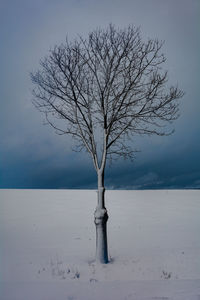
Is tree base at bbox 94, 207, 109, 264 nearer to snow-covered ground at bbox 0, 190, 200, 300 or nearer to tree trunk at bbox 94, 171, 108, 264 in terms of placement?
tree trunk at bbox 94, 171, 108, 264

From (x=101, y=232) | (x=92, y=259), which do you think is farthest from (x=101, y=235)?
(x=92, y=259)

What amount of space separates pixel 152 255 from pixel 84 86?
24.7 ft

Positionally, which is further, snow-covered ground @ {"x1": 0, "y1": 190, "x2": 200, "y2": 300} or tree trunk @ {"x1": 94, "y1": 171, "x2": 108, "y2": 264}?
tree trunk @ {"x1": 94, "y1": 171, "x2": 108, "y2": 264}

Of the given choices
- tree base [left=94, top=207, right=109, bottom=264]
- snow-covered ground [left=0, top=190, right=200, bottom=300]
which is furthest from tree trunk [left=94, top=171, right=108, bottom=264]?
snow-covered ground [left=0, top=190, right=200, bottom=300]

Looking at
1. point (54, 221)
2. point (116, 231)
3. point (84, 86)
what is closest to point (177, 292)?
point (84, 86)

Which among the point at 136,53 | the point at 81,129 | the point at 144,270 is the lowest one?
the point at 144,270

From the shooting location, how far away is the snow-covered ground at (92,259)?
738 centimetres

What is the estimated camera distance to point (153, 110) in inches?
440

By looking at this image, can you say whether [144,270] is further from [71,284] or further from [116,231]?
[116,231]

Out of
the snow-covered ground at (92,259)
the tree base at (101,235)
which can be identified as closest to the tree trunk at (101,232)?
the tree base at (101,235)

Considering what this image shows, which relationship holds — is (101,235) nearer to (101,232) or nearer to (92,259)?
Answer: (101,232)

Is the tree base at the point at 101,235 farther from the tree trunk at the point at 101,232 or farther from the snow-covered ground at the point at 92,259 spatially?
the snow-covered ground at the point at 92,259

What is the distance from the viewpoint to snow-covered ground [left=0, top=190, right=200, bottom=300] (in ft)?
24.2

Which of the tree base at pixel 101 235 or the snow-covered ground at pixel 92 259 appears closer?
the snow-covered ground at pixel 92 259
